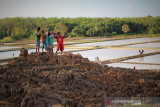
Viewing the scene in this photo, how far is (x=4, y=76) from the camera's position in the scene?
222 inches

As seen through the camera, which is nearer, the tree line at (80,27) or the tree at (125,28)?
the tree line at (80,27)

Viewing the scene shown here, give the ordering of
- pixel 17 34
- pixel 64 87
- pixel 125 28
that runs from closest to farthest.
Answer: pixel 64 87 → pixel 17 34 → pixel 125 28

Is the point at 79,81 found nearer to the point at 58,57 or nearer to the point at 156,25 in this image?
the point at 58,57

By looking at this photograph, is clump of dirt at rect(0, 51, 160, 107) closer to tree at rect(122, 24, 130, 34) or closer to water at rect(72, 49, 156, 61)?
water at rect(72, 49, 156, 61)

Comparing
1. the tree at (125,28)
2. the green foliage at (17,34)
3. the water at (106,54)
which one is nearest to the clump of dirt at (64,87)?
the water at (106,54)

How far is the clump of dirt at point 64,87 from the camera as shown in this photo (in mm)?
4676

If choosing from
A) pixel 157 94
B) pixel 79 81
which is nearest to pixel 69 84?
pixel 79 81

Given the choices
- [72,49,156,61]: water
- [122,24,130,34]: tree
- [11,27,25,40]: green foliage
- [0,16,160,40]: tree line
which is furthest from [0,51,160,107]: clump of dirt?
[122,24,130,34]: tree

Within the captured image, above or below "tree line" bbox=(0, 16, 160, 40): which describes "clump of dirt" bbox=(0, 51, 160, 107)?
below

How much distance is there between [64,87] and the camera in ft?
17.5

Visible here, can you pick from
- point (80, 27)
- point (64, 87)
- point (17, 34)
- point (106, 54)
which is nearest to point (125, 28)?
point (80, 27)

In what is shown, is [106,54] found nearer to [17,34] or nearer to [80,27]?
[17,34]

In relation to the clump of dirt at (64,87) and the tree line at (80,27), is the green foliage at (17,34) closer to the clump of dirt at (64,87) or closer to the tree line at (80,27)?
the tree line at (80,27)

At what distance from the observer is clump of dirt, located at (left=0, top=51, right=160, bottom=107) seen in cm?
468
